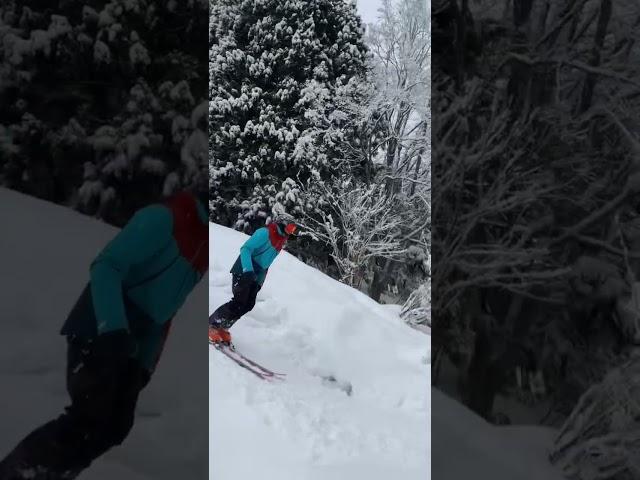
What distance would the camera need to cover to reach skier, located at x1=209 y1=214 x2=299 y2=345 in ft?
10.2

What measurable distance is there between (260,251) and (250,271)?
0.13m

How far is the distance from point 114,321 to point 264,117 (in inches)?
80.7

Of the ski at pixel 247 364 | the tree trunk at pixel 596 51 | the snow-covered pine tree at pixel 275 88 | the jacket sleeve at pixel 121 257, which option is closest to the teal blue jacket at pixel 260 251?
the snow-covered pine tree at pixel 275 88

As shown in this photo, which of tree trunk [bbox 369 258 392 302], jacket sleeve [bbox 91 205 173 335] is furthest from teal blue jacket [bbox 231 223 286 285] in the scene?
jacket sleeve [bbox 91 205 173 335]

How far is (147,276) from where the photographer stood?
1.79 meters

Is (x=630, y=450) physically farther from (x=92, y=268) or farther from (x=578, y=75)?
(x=92, y=268)

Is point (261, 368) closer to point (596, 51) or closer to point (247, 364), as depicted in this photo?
point (247, 364)

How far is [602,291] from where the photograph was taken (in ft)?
6.80

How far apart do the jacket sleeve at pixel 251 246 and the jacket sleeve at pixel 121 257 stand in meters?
1.32

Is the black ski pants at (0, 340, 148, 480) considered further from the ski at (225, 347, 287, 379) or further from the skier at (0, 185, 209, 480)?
the ski at (225, 347, 287, 379)

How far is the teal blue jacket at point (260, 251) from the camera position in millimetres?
3180

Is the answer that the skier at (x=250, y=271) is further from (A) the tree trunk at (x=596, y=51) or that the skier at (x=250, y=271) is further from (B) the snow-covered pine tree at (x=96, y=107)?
(A) the tree trunk at (x=596, y=51)

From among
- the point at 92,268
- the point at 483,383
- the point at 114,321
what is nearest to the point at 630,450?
the point at 483,383

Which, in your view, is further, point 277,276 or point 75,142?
point 277,276
